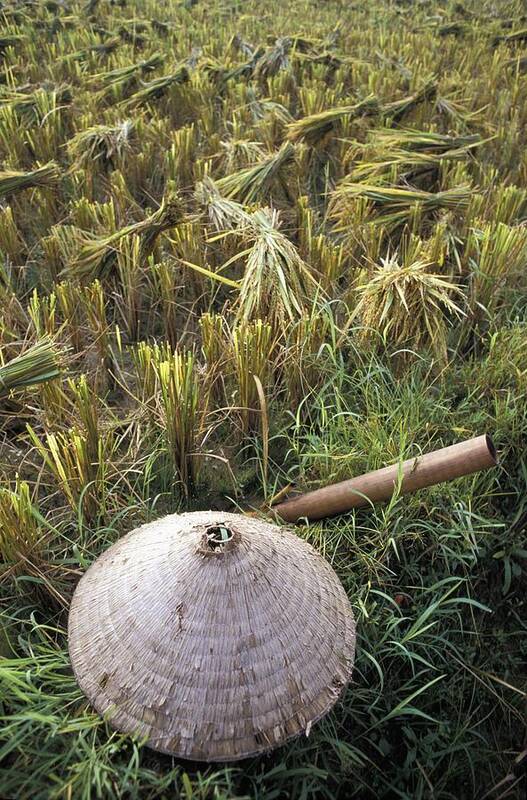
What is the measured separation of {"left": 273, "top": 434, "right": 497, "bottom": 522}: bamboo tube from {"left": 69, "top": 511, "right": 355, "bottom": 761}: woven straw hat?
0.32m

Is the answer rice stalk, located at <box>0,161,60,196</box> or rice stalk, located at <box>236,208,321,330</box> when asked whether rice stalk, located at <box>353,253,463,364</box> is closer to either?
rice stalk, located at <box>236,208,321,330</box>

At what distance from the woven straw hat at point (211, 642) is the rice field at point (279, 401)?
87mm

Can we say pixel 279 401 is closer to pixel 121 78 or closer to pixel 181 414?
pixel 181 414

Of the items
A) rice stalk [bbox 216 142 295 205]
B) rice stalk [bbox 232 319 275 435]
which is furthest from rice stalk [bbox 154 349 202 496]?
rice stalk [bbox 216 142 295 205]

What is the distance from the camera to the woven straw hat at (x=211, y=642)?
103 centimetres

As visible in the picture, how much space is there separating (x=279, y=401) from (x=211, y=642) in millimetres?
1025

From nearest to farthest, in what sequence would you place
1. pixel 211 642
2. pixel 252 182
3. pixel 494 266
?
pixel 211 642 < pixel 494 266 < pixel 252 182

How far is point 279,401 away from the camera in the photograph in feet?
6.50

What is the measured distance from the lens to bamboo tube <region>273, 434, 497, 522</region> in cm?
135

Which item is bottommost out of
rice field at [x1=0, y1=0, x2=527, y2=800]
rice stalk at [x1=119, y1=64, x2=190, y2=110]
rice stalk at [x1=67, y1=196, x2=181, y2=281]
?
rice field at [x1=0, y1=0, x2=527, y2=800]

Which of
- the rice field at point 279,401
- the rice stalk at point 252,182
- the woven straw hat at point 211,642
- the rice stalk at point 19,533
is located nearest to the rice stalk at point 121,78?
the rice field at point 279,401

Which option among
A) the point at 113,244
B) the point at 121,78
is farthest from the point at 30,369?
the point at 121,78

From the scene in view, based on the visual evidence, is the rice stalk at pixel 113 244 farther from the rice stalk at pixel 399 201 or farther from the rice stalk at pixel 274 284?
the rice stalk at pixel 399 201

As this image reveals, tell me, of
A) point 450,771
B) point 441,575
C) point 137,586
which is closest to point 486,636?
point 441,575
